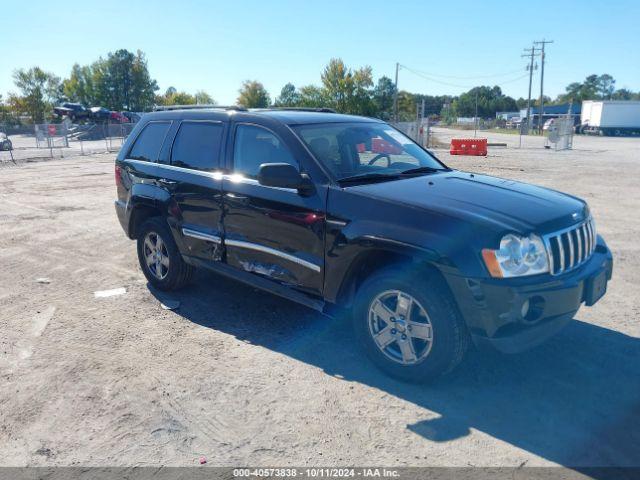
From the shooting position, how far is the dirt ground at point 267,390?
2988mm

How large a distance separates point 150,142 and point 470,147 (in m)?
21.0

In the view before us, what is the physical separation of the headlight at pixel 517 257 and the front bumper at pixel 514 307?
5 cm

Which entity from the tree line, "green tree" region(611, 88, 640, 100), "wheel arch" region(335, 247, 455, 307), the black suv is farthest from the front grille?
"green tree" region(611, 88, 640, 100)

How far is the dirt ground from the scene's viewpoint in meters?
2.99

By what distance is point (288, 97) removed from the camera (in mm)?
74750

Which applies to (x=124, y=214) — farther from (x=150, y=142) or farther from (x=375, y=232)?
(x=375, y=232)

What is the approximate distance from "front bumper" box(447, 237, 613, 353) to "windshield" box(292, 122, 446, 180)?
1.41m

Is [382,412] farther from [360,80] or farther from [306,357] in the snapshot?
[360,80]

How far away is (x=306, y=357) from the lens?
13.5 feet

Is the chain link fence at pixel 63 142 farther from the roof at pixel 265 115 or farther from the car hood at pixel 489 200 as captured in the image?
the car hood at pixel 489 200

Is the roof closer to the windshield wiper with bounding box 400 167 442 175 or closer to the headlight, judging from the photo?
the windshield wiper with bounding box 400 167 442 175

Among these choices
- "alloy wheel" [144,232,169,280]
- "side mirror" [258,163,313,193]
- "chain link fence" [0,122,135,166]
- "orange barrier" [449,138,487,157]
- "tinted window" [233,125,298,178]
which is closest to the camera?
"side mirror" [258,163,313,193]

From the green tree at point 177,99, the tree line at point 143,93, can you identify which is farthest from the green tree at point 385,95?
the green tree at point 177,99

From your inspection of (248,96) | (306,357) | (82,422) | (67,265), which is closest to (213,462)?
(82,422)
